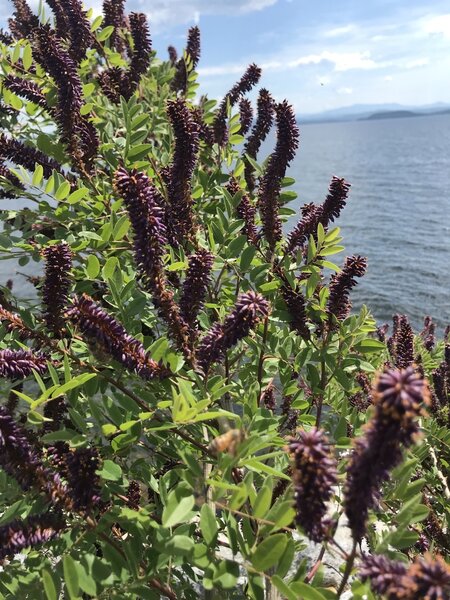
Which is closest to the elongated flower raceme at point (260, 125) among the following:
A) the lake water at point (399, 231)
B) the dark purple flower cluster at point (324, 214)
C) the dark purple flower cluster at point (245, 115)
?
the dark purple flower cluster at point (245, 115)

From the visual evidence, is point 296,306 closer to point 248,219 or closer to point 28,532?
point 248,219

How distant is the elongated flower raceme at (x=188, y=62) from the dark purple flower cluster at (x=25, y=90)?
5.83 ft

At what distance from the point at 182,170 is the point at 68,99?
0.76 metres

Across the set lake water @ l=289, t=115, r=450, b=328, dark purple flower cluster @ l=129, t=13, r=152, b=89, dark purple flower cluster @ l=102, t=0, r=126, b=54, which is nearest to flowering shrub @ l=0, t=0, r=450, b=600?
dark purple flower cluster @ l=129, t=13, r=152, b=89

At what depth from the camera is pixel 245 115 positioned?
4.10m

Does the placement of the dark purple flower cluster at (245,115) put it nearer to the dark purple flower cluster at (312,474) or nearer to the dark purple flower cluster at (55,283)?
the dark purple flower cluster at (55,283)

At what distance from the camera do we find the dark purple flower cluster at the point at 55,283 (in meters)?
1.87

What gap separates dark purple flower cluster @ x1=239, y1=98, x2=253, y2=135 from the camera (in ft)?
13.5

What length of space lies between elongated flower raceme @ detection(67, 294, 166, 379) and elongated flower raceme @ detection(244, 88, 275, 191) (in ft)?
6.77

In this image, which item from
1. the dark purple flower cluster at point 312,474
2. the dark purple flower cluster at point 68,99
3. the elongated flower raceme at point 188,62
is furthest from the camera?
the elongated flower raceme at point 188,62

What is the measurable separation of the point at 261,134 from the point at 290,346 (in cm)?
168

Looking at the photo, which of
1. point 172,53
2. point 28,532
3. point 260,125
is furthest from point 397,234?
point 28,532

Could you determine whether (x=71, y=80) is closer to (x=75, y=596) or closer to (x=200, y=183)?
(x=200, y=183)

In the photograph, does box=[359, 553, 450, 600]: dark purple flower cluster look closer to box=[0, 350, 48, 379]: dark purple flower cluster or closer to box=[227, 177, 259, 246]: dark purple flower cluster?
box=[0, 350, 48, 379]: dark purple flower cluster
